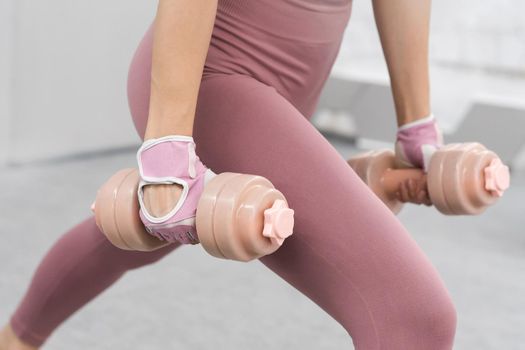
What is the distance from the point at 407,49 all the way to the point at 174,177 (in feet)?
1.44

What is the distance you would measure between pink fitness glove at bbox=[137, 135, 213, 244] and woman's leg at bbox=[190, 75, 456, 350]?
0.07 meters

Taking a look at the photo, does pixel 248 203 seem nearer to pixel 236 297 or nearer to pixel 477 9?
pixel 236 297

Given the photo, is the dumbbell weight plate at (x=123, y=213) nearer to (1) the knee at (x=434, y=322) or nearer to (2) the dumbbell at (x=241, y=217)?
(2) the dumbbell at (x=241, y=217)

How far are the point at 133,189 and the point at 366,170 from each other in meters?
0.37

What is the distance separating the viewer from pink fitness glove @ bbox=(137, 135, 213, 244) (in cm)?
84

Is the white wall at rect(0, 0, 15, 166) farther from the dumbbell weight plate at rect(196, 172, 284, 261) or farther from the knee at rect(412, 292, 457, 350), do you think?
the knee at rect(412, 292, 457, 350)

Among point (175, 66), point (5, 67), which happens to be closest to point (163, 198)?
point (175, 66)

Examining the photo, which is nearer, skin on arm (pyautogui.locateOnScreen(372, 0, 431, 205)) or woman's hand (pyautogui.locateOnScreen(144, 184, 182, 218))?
woman's hand (pyautogui.locateOnScreen(144, 184, 182, 218))

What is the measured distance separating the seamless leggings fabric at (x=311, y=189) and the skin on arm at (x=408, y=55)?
4.0 inches

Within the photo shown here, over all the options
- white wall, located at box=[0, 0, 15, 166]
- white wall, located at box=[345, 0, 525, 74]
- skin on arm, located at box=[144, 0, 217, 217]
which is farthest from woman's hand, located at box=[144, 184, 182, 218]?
white wall, located at box=[345, 0, 525, 74]

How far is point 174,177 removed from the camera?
840 millimetres

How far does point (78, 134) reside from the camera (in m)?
3.17

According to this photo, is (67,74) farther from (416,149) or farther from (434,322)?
(434,322)

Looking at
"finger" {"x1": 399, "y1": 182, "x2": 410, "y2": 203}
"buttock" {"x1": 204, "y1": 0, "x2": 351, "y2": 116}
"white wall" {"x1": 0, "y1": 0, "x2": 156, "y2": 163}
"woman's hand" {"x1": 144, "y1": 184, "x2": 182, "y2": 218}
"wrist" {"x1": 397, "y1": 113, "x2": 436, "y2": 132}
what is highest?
"buttock" {"x1": 204, "y1": 0, "x2": 351, "y2": 116}
